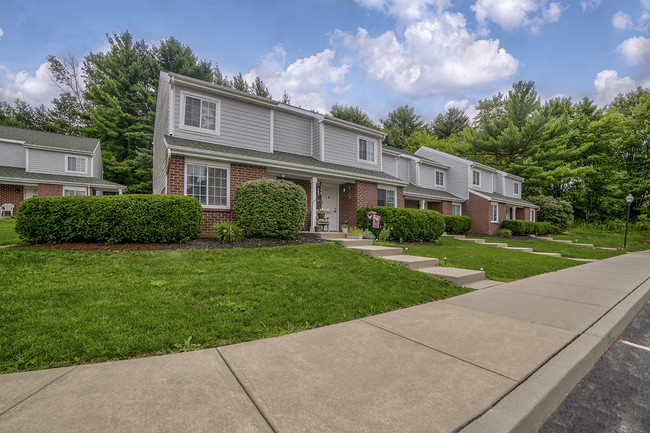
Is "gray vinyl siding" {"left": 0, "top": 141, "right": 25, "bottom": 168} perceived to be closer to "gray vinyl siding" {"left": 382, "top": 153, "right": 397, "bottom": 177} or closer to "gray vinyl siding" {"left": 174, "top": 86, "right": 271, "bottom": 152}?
"gray vinyl siding" {"left": 174, "top": 86, "right": 271, "bottom": 152}

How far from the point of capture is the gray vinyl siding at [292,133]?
12.3 m

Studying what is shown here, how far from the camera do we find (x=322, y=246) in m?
7.71

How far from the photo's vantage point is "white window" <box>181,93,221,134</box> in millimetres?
9812

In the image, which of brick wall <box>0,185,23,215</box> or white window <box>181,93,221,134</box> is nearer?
white window <box>181,93,221,134</box>

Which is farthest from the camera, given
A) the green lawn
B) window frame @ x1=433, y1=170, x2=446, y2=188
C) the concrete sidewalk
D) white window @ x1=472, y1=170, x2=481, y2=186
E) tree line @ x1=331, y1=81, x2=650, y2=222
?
tree line @ x1=331, y1=81, x2=650, y2=222

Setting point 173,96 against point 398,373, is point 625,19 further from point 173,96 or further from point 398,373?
point 173,96

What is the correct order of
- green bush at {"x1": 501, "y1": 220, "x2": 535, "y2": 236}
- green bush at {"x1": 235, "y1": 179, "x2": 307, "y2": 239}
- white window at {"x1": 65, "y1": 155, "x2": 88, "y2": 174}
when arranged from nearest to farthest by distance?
green bush at {"x1": 235, "y1": 179, "x2": 307, "y2": 239} → green bush at {"x1": 501, "y1": 220, "x2": 535, "y2": 236} → white window at {"x1": 65, "y1": 155, "x2": 88, "y2": 174}

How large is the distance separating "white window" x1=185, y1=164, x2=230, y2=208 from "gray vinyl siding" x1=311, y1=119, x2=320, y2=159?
15.9 ft

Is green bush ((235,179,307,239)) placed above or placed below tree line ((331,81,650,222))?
below

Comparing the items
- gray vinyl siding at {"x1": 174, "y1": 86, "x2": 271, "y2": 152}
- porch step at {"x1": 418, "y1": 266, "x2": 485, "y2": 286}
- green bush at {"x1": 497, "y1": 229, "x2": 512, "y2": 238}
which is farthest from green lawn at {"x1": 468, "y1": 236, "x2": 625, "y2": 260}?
gray vinyl siding at {"x1": 174, "y1": 86, "x2": 271, "y2": 152}

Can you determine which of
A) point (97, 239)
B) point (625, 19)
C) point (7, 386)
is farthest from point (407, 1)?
point (7, 386)

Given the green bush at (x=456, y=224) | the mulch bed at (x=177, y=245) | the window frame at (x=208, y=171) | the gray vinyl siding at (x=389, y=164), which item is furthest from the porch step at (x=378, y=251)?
the gray vinyl siding at (x=389, y=164)

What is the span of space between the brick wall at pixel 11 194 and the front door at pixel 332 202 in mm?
20271

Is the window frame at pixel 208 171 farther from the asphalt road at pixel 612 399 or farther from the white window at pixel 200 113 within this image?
the asphalt road at pixel 612 399
